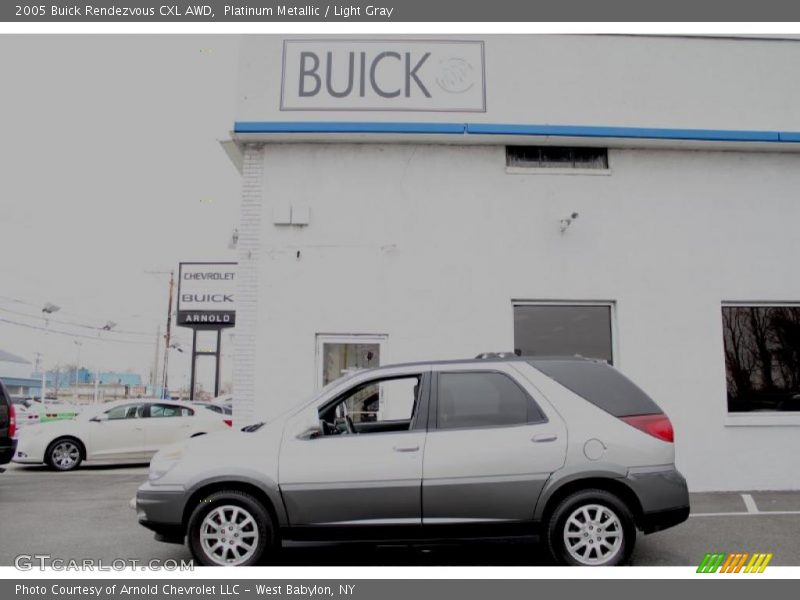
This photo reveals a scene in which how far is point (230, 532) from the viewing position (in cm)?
533

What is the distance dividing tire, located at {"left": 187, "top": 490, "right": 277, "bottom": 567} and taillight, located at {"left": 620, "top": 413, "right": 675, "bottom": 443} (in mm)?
3068

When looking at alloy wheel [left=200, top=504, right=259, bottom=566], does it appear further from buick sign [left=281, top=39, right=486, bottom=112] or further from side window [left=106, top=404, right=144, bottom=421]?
side window [left=106, top=404, right=144, bottom=421]

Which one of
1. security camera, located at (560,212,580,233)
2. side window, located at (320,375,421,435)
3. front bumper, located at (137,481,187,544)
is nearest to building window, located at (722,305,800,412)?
security camera, located at (560,212,580,233)

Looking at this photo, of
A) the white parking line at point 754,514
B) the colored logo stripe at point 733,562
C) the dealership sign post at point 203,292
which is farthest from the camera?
the dealership sign post at point 203,292

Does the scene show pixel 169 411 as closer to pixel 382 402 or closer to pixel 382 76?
pixel 382 402

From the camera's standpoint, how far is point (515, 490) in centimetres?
530

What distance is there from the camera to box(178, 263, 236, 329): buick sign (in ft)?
82.6

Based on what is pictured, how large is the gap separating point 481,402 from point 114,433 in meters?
10.6

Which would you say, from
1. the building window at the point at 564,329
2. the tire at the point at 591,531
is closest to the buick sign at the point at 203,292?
the building window at the point at 564,329

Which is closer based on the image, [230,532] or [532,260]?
[230,532]

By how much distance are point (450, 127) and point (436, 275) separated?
2127 millimetres

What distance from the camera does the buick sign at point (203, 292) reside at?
25.2 meters

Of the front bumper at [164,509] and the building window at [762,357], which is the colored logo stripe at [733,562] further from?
the front bumper at [164,509]

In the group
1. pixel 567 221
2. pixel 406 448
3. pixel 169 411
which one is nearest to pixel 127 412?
pixel 169 411
